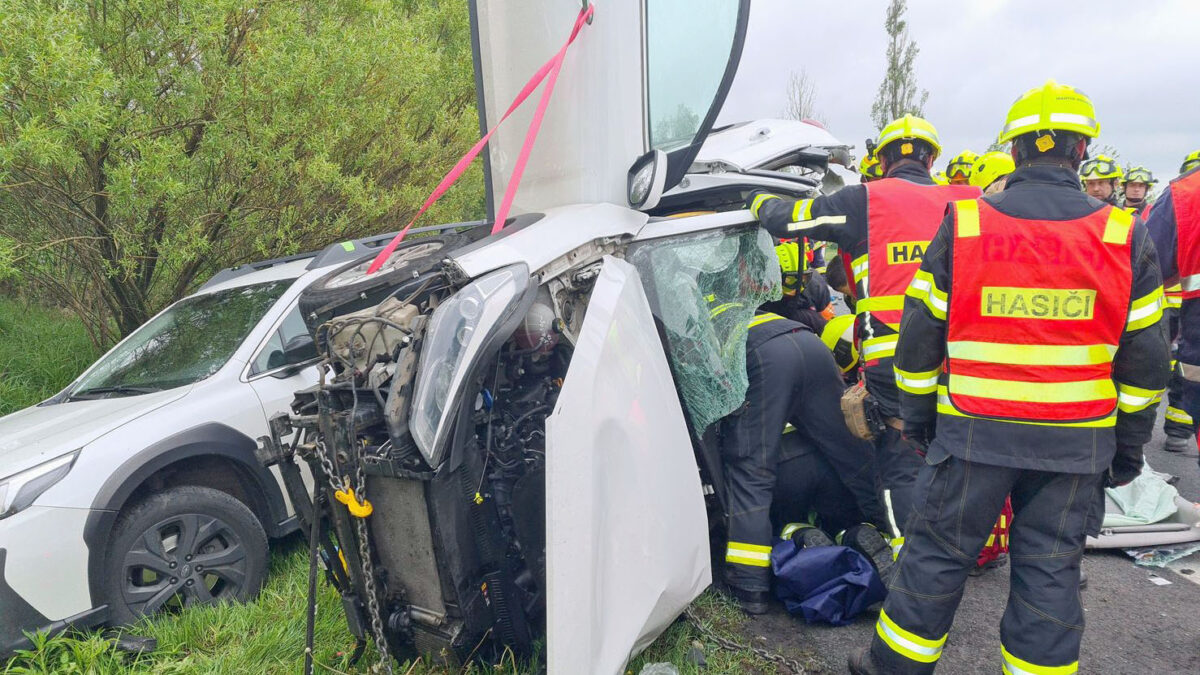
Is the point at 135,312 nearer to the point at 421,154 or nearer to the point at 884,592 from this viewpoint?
the point at 421,154

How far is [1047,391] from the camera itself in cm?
219

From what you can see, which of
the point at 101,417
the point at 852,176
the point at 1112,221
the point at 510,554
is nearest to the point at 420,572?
the point at 510,554

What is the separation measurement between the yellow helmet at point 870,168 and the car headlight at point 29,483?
13.5 feet

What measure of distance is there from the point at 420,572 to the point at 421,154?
513 centimetres

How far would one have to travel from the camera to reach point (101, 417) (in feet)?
10.3

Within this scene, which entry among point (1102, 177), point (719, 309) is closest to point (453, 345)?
point (719, 309)

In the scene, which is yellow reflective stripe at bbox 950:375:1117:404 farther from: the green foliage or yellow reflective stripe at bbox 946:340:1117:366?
the green foliage

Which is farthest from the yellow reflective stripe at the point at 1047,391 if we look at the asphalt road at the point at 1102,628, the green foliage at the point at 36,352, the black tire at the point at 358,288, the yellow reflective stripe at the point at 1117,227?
the green foliage at the point at 36,352

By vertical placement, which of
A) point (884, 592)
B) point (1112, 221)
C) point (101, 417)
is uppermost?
point (1112, 221)

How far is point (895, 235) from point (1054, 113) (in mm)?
847

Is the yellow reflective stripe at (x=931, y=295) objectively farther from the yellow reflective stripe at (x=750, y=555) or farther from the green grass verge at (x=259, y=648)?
the green grass verge at (x=259, y=648)

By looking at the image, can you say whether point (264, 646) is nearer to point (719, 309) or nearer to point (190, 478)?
point (190, 478)

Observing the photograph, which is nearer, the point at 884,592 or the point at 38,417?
the point at 884,592

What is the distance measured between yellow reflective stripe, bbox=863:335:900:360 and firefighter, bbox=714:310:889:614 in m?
0.24
